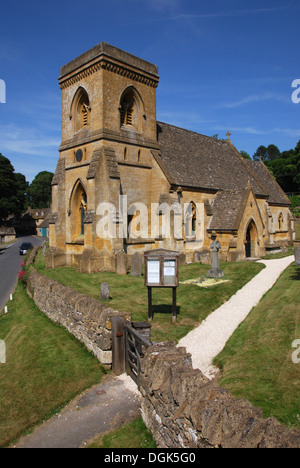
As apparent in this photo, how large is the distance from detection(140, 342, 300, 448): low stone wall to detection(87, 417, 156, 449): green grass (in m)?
0.18

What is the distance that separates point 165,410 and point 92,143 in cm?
1926

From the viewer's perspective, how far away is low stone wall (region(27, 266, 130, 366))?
8664 millimetres

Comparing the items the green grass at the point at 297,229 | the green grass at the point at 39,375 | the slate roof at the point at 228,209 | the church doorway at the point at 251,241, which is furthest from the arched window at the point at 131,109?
the green grass at the point at 297,229

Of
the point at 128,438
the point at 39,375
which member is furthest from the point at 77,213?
the point at 128,438

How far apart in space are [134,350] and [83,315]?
109 inches

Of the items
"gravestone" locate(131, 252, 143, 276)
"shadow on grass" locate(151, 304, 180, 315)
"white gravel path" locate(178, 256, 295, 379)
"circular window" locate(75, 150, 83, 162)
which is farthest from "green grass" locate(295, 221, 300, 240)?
"shadow on grass" locate(151, 304, 180, 315)

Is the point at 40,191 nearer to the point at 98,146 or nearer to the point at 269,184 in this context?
the point at 269,184

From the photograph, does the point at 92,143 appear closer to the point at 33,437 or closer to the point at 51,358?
the point at 51,358

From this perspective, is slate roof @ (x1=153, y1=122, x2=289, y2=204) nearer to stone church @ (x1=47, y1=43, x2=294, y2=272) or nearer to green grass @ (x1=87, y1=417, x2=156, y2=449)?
stone church @ (x1=47, y1=43, x2=294, y2=272)

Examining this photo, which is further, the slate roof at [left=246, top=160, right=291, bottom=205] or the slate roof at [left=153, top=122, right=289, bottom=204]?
the slate roof at [left=246, top=160, right=291, bottom=205]

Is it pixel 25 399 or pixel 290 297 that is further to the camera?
pixel 290 297

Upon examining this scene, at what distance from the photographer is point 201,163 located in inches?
1128

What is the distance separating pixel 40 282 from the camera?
1588 centimetres
